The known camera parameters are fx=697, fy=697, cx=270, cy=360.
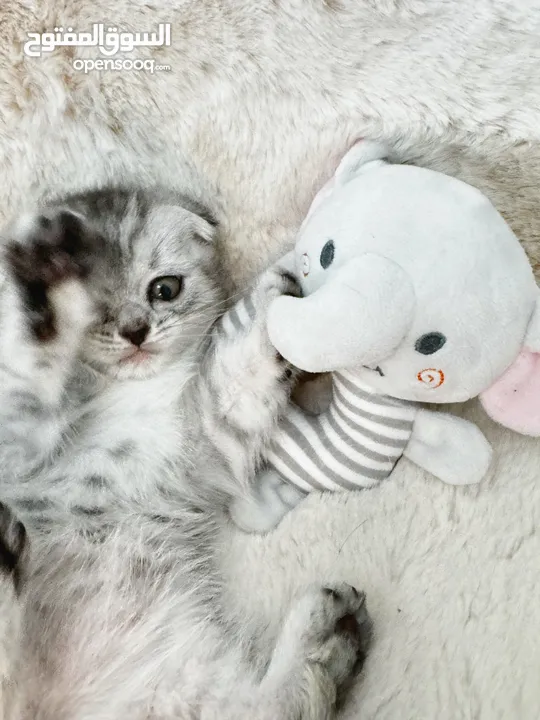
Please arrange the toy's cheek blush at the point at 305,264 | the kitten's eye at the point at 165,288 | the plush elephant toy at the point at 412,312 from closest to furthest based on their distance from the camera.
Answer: the plush elephant toy at the point at 412,312 → the toy's cheek blush at the point at 305,264 → the kitten's eye at the point at 165,288

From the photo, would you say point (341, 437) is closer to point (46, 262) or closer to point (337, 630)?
point (337, 630)

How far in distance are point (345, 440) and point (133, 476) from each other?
285 millimetres

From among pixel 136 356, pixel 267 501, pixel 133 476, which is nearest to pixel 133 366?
pixel 136 356

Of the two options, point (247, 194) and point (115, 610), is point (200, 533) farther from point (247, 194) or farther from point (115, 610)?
point (247, 194)

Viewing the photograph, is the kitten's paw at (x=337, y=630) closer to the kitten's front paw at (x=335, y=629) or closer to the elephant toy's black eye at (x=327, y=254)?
the kitten's front paw at (x=335, y=629)

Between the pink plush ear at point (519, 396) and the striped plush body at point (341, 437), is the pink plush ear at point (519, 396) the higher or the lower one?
the higher one

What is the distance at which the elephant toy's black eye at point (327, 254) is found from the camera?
2.45 feet

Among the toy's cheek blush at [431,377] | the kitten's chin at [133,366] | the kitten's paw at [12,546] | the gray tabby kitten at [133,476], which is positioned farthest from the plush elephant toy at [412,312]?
the kitten's paw at [12,546]

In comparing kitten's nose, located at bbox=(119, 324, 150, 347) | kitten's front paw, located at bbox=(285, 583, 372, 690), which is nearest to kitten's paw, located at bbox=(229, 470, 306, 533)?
kitten's front paw, located at bbox=(285, 583, 372, 690)

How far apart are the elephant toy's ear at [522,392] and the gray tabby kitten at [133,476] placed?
0.83ft

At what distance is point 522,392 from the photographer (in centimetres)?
78

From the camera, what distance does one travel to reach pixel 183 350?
3.08 feet

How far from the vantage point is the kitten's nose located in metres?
0.87

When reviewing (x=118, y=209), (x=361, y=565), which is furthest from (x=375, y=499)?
A: (x=118, y=209)
